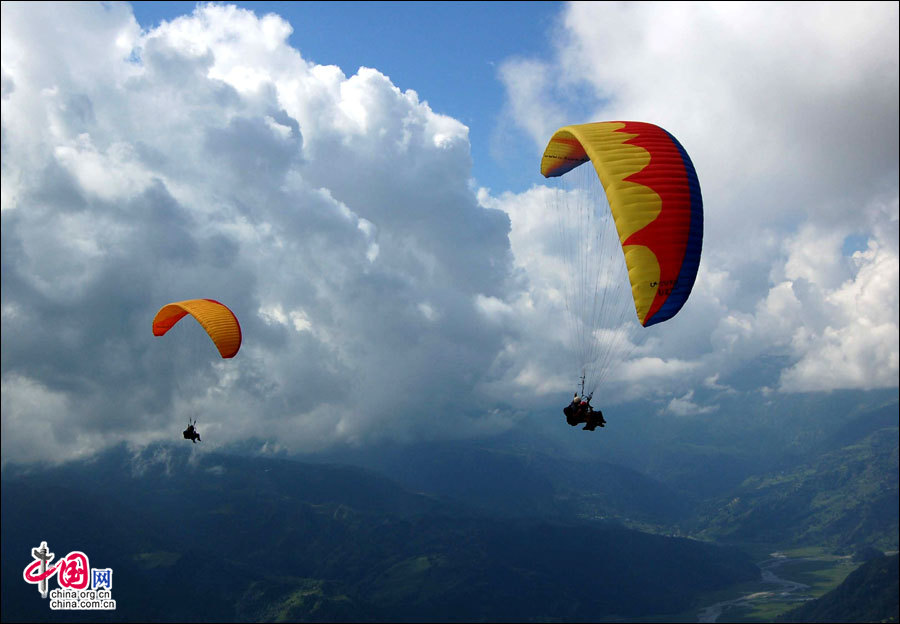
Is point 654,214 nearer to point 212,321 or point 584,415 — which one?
point 584,415

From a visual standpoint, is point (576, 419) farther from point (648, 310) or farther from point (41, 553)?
point (41, 553)

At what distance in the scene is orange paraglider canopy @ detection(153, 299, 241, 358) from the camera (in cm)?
5741

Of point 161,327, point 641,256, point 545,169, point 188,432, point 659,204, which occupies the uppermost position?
point 161,327

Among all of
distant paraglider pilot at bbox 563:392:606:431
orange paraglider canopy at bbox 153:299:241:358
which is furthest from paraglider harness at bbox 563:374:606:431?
orange paraglider canopy at bbox 153:299:241:358

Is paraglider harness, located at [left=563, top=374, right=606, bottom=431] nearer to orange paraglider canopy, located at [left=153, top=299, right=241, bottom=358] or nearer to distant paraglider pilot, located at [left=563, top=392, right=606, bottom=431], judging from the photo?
distant paraglider pilot, located at [left=563, top=392, right=606, bottom=431]

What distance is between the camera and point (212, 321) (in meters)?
59.2

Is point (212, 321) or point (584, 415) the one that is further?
point (212, 321)

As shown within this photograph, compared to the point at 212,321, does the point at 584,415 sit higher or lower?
lower

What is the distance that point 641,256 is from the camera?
29859mm

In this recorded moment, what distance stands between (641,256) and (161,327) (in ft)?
180

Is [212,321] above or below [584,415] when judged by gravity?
above

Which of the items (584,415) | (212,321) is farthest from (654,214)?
(212,321)

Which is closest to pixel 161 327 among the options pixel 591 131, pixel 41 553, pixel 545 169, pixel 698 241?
pixel 545 169

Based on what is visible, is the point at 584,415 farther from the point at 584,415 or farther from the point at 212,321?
the point at 212,321
